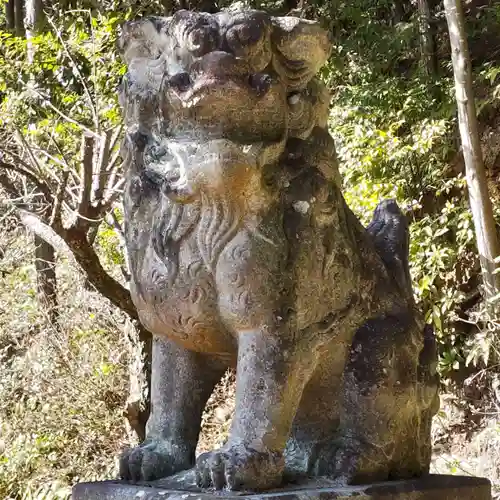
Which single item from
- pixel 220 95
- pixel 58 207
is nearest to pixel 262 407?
pixel 220 95

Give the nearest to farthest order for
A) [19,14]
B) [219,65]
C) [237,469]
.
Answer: [237,469] < [219,65] < [19,14]

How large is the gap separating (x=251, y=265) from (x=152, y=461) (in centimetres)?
52

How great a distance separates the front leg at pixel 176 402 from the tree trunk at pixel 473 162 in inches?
140

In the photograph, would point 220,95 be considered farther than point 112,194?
No

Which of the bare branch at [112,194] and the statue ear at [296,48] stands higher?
the bare branch at [112,194]

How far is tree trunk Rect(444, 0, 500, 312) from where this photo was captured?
5.28 m

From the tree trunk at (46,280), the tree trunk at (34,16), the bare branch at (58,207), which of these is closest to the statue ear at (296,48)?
the bare branch at (58,207)

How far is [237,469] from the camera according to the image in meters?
1.76

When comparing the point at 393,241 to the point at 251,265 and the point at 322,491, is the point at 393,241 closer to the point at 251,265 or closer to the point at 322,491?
the point at 251,265

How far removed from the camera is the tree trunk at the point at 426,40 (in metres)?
6.95

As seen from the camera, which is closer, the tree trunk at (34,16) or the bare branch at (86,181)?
the bare branch at (86,181)

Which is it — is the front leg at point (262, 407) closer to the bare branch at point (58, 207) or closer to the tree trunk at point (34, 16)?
the bare branch at point (58, 207)

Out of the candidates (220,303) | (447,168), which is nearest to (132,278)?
(220,303)

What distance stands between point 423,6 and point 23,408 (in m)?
4.52
